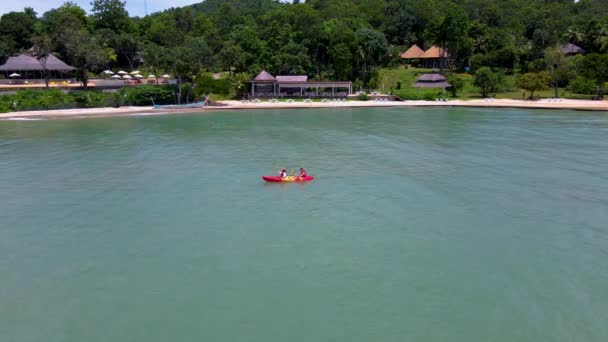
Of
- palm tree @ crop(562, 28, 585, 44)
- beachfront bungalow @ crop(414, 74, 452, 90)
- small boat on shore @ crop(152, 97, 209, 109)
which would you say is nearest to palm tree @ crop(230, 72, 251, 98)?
small boat on shore @ crop(152, 97, 209, 109)

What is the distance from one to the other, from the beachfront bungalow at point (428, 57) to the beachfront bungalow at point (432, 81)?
1369cm

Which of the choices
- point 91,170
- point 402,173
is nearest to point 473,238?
point 402,173

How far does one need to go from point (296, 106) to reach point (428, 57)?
38092 millimetres

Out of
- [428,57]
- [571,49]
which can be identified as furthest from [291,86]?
[571,49]

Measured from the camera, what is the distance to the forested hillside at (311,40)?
7212 centimetres

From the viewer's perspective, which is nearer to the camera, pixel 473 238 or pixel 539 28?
pixel 473 238

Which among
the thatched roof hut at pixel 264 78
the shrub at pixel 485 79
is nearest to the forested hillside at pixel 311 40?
the thatched roof hut at pixel 264 78

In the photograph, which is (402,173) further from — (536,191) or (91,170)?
(91,170)

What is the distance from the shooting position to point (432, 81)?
7750 cm

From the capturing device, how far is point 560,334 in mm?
12852

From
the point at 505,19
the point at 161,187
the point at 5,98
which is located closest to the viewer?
the point at 161,187

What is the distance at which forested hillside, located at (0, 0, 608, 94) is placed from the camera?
237 ft

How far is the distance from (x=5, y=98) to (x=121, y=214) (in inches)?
1921

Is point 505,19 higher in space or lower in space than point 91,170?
higher
